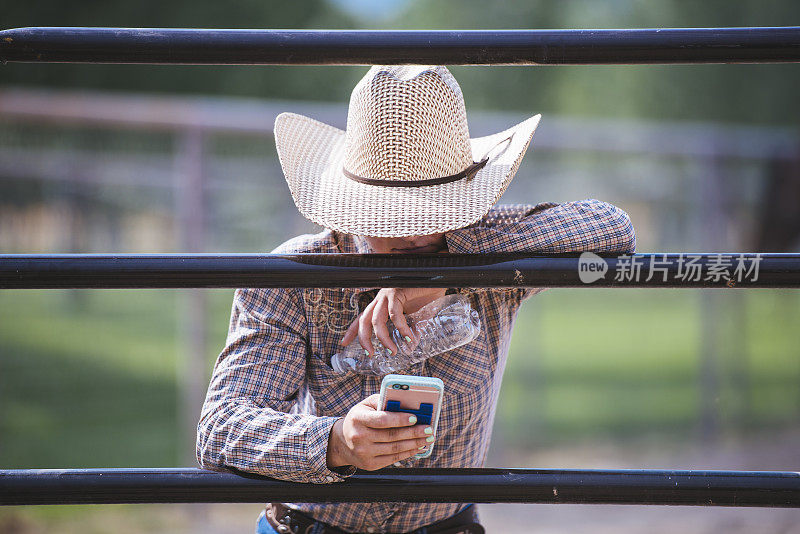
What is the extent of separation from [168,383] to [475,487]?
7.20m

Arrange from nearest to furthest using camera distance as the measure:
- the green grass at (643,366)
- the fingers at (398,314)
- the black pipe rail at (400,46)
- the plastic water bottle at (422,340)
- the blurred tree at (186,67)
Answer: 1. the black pipe rail at (400,46)
2. the fingers at (398,314)
3. the plastic water bottle at (422,340)
4. the green grass at (643,366)
5. the blurred tree at (186,67)

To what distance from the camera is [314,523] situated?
1678 mm

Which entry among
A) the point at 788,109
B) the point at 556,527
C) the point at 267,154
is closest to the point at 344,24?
the point at 788,109

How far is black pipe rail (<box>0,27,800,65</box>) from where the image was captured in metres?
1.20

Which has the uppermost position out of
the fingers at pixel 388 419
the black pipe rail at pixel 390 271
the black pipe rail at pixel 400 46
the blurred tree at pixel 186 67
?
the blurred tree at pixel 186 67

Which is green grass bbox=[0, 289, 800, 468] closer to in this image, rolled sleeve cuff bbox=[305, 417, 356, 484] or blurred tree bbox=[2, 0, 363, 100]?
rolled sleeve cuff bbox=[305, 417, 356, 484]

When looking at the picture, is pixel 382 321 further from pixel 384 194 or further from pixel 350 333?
pixel 384 194

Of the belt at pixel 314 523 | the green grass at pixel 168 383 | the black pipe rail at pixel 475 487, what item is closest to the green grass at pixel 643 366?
the green grass at pixel 168 383

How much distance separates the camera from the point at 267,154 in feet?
28.9

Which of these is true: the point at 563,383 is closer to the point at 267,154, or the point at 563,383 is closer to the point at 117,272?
the point at 267,154

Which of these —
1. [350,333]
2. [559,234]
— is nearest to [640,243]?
[559,234]

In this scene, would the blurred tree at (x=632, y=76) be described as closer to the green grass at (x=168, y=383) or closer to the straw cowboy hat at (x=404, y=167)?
the green grass at (x=168, y=383)

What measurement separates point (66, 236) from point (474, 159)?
4951 mm

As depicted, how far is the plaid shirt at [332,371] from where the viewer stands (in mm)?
1386
